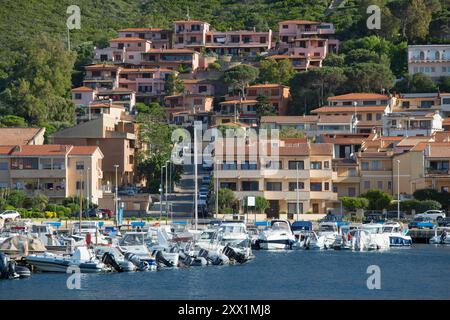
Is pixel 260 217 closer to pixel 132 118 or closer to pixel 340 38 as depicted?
pixel 132 118

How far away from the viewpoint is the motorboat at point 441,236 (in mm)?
82500

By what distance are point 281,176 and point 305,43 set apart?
155 feet

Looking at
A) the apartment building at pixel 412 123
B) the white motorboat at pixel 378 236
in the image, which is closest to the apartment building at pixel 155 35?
the apartment building at pixel 412 123

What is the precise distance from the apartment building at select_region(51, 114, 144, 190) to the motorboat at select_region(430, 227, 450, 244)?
2884 cm

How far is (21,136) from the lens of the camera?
348 feet

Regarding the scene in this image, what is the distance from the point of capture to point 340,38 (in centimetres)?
14462

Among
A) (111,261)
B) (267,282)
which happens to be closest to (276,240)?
(111,261)

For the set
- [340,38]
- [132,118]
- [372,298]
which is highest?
[340,38]

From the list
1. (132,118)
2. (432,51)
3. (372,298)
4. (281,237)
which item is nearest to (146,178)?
(132,118)

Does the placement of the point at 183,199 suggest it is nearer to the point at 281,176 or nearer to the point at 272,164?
the point at 272,164

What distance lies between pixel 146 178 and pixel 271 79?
32.1 m

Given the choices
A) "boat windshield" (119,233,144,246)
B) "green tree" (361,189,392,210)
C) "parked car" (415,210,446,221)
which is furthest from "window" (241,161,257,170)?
"boat windshield" (119,233,144,246)

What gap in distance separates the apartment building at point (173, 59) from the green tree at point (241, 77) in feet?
21.8

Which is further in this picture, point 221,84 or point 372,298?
point 221,84
